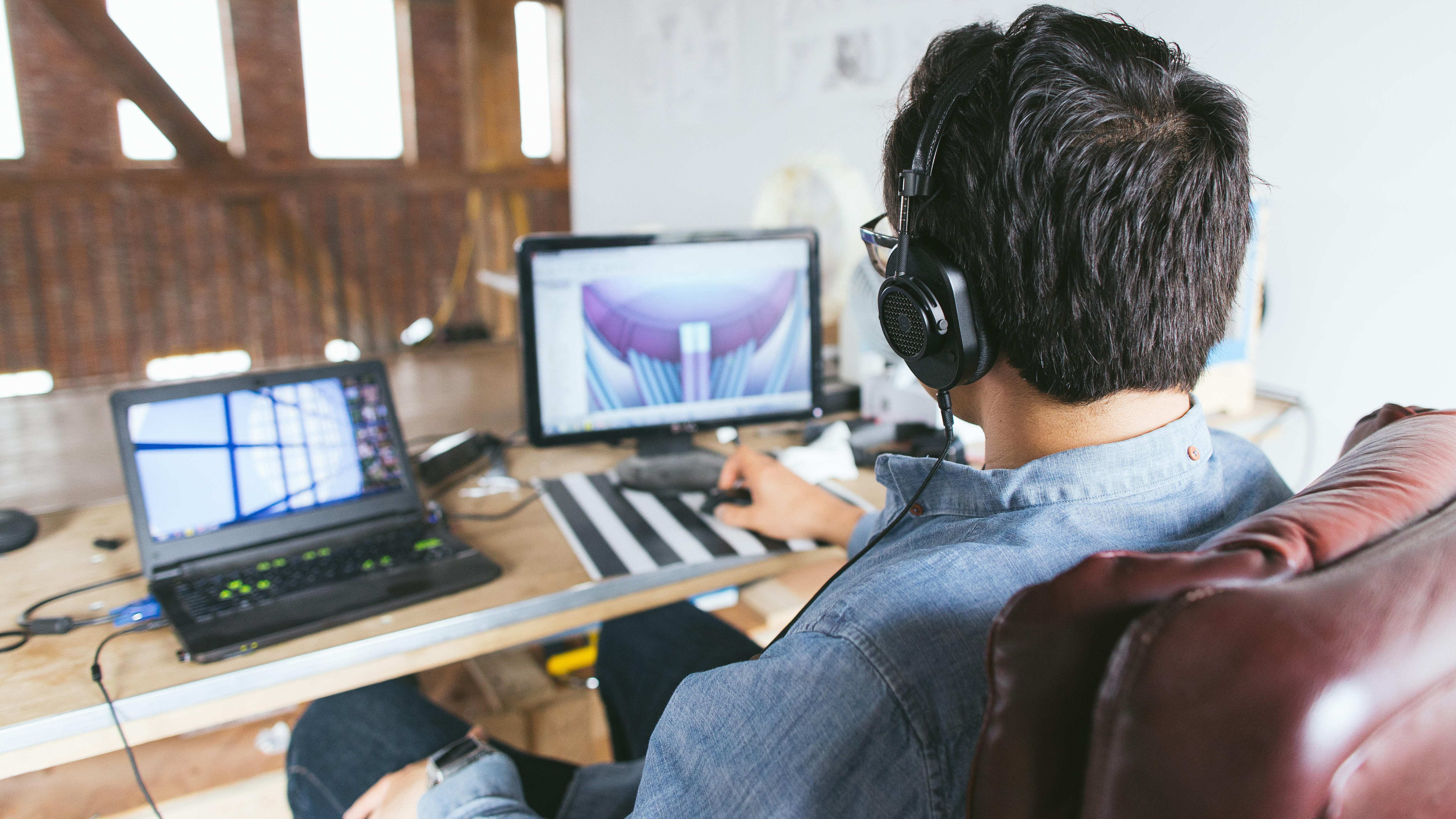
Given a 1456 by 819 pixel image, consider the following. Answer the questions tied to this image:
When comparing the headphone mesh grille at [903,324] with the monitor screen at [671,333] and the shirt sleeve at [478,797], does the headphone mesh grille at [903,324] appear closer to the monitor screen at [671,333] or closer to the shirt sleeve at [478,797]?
the shirt sleeve at [478,797]

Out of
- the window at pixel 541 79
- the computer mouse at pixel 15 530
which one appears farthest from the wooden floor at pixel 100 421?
the window at pixel 541 79

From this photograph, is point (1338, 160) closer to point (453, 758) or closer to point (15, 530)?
point (453, 758)

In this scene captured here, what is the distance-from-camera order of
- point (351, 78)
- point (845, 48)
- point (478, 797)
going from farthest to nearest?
point (351, 78) < point (845, 48) < point (478, 797)

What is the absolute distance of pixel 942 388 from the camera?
714mm

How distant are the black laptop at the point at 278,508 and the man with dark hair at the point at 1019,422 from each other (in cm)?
60

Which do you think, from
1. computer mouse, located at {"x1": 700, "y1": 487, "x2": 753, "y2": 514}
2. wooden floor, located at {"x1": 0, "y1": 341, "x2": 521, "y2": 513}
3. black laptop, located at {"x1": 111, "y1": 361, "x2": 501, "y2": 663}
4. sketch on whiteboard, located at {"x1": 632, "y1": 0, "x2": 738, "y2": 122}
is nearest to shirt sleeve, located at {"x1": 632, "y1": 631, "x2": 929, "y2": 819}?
black laptop, located at {"x1": 111, "y1": 361, "x2": 501, "y2": 663}

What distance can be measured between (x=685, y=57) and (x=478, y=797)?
2.81 m

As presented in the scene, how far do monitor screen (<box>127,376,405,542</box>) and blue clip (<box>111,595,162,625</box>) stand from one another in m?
0.10

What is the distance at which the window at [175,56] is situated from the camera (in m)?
4.81

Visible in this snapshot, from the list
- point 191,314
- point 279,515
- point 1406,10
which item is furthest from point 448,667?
point 191,314

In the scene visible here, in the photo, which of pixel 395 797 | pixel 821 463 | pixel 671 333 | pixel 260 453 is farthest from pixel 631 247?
pixel 395 797

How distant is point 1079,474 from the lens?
638 millimetres

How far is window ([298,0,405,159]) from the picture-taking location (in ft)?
16.8

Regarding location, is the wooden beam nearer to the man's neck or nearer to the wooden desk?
the wooden desk
